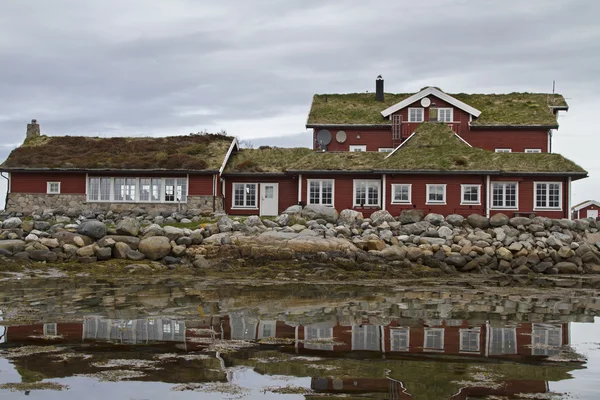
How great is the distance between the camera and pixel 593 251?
94.1 feet

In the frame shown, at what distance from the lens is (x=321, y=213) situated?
31375mm

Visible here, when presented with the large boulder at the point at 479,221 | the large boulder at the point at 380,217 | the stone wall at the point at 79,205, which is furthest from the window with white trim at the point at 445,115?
the stone wall at the point at 79,205

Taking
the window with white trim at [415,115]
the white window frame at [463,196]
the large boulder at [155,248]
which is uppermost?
the window with white trim at [415,115]

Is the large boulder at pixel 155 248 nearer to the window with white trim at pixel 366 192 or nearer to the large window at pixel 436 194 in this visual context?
the window with white trim at pixel 366 192

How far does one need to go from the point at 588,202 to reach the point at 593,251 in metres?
→ 33.5

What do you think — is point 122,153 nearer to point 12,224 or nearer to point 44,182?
point 44,182

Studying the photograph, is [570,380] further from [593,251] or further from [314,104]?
[314,104]

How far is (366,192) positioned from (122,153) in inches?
521

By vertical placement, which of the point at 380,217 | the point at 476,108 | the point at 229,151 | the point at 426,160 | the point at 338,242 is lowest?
the point at 338,242

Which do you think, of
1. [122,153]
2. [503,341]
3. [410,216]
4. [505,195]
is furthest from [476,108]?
[503,341]

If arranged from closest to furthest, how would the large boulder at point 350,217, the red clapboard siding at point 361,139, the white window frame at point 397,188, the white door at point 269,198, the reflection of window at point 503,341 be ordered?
1. the reflection of window at point 503,341
2. the large boulder at point 350,217
3. the white window frame at point 397,188
4. the white door at point 269,198
5. the red clapboard siding at point 361,139

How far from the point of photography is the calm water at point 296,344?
913 cm

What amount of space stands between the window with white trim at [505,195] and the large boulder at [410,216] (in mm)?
4040

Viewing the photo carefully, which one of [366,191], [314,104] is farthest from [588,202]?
[366,191]
